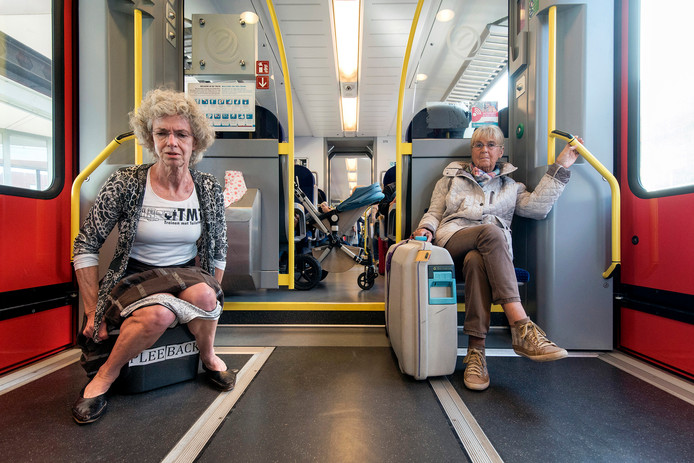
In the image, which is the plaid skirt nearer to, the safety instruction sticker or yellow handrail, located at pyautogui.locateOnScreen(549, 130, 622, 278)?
the safety instruction sticker

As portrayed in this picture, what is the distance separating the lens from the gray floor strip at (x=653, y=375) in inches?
61.2

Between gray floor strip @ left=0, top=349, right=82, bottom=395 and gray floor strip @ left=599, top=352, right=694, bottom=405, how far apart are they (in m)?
3.08

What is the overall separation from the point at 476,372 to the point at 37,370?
2.28m

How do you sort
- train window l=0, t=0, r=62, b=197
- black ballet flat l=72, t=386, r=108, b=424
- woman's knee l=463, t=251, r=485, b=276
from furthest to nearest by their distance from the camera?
train window l=0, t=0, r=62, b=197
woman's knee l=463, t=251, r=485, b=276
black ballet flat l=72, t=386, r=108, b=424

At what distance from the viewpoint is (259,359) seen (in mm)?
1905

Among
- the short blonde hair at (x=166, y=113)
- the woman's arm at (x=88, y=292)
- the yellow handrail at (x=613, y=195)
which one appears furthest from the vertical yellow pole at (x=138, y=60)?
the yellow handrail at (x=613, y=195)

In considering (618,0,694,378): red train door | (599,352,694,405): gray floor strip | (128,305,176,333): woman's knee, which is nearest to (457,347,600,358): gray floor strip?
(599,352,694,405): gray floor strip

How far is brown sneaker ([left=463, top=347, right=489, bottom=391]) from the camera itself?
61.8 inches

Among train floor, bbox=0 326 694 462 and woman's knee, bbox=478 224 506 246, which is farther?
woman's knee, bbox=478 224 506 246

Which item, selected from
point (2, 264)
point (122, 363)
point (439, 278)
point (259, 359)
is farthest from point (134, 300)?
point (439, 278)

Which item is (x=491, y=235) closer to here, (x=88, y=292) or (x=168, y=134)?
(x=168, y=134)

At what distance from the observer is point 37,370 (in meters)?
1.77

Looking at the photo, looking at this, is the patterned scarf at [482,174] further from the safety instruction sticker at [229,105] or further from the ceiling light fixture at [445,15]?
the ceiling light fixture at [445,15]

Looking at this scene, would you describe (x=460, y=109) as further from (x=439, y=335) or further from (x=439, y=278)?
(x=439, y=335)
